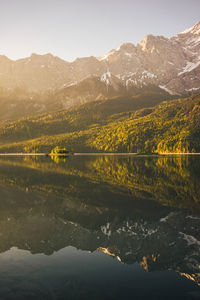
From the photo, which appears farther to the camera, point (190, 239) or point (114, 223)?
point (114, 223)

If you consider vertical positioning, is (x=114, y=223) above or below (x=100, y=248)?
above

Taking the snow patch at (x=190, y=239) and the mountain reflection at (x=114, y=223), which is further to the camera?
the snow patch at (x=190, y=239)

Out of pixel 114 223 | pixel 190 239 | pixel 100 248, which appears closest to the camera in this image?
pixel 100 248

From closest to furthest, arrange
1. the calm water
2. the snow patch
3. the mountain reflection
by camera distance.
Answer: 1. the calm water
2. the mountain reflection
3. the snow patch

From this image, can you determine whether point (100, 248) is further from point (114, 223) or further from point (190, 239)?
point (190, 239)

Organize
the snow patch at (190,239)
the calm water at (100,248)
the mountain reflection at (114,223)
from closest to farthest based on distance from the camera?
1. the calm water at (100,248)
2. the mountain reflection at (114,223)
3. the snow patch at (190,239)

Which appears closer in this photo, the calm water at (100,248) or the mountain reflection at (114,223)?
the calm water at (100,248)

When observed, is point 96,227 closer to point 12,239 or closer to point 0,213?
point 12,239

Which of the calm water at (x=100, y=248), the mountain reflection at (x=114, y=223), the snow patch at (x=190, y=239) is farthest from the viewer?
the snow patch at (x=190, y=239)

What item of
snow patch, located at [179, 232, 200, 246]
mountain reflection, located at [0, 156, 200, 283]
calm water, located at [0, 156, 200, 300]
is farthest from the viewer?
snow patch, located at [179, 232, 200, 246]

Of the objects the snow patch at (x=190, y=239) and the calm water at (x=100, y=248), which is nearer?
the calm water at (x=100, y=248)

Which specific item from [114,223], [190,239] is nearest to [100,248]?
[114,223]

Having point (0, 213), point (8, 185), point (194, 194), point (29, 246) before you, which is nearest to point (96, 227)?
point (29, 246)

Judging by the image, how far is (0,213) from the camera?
32344 mm
